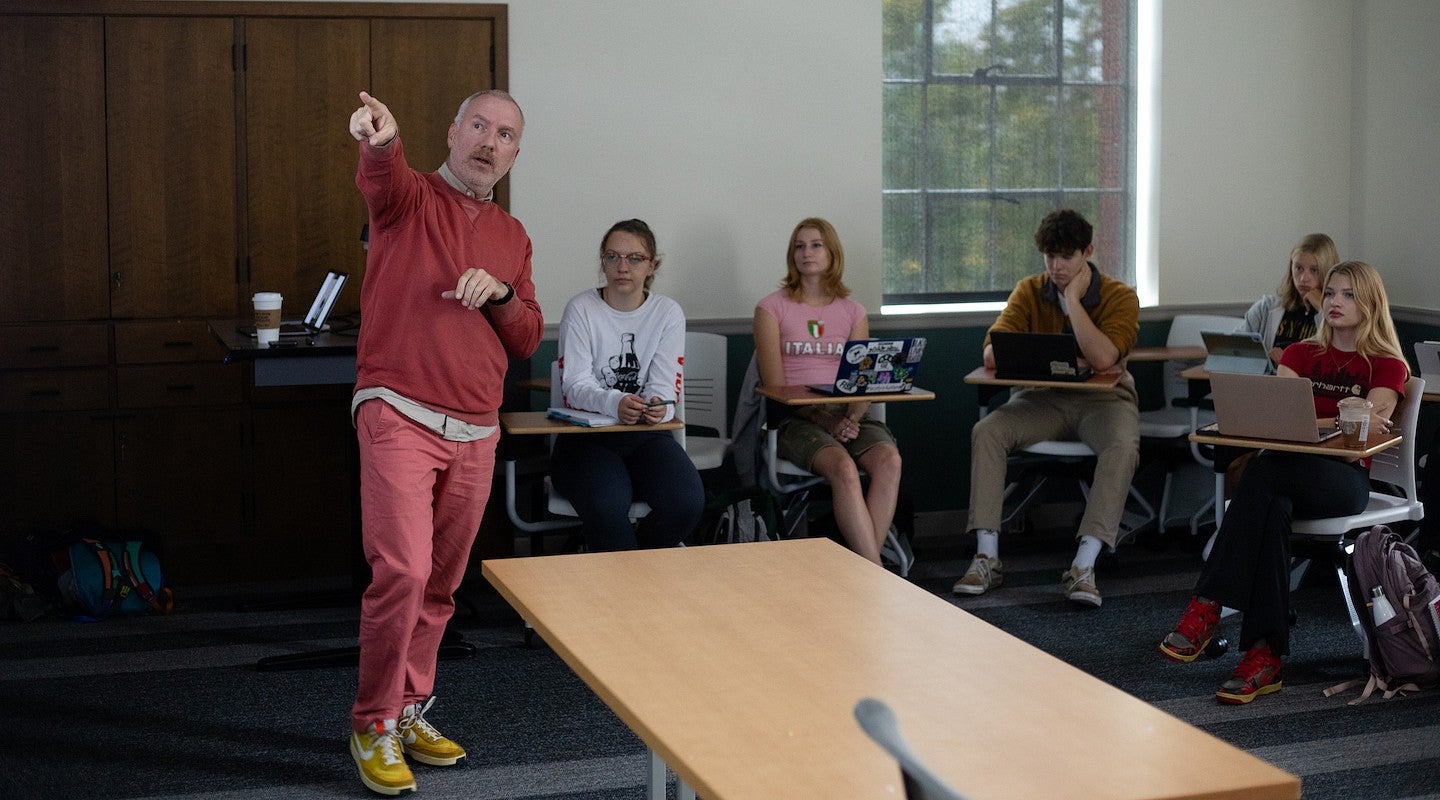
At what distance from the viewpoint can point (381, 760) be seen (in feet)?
11.0

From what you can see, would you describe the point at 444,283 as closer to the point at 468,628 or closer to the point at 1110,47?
the point at 468,628

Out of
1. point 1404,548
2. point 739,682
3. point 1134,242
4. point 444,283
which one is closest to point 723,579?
point 739,682

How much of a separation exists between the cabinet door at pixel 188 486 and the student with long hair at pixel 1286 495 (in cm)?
344

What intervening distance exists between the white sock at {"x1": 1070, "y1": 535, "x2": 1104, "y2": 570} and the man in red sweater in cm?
250

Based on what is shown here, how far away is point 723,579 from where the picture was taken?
2.50m

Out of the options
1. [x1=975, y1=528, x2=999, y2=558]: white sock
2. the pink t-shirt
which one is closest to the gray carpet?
[x1=975, y1=528, x2=999, y2=558]: white sock

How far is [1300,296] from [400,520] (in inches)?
149

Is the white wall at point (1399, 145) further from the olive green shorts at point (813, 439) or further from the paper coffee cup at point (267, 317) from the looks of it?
the paper coffee cup at point (267, 317)

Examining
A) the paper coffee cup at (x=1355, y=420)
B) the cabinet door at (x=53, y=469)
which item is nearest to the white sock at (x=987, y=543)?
the paper coffee cup at (x=1355, y=420)

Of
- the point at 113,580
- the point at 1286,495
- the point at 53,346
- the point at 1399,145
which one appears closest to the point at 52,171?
the point at 53,346

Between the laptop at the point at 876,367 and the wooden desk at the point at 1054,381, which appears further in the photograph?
the wooden desk at the point at 1054,381

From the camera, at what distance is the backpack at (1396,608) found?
400 centimetres

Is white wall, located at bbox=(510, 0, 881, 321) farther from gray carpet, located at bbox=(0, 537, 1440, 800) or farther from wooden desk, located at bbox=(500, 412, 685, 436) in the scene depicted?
gray carpet, located at bbox=(0, 537, 1440, 800)

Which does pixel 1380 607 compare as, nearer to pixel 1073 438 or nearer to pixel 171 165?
Answer: pixel 1073 438
